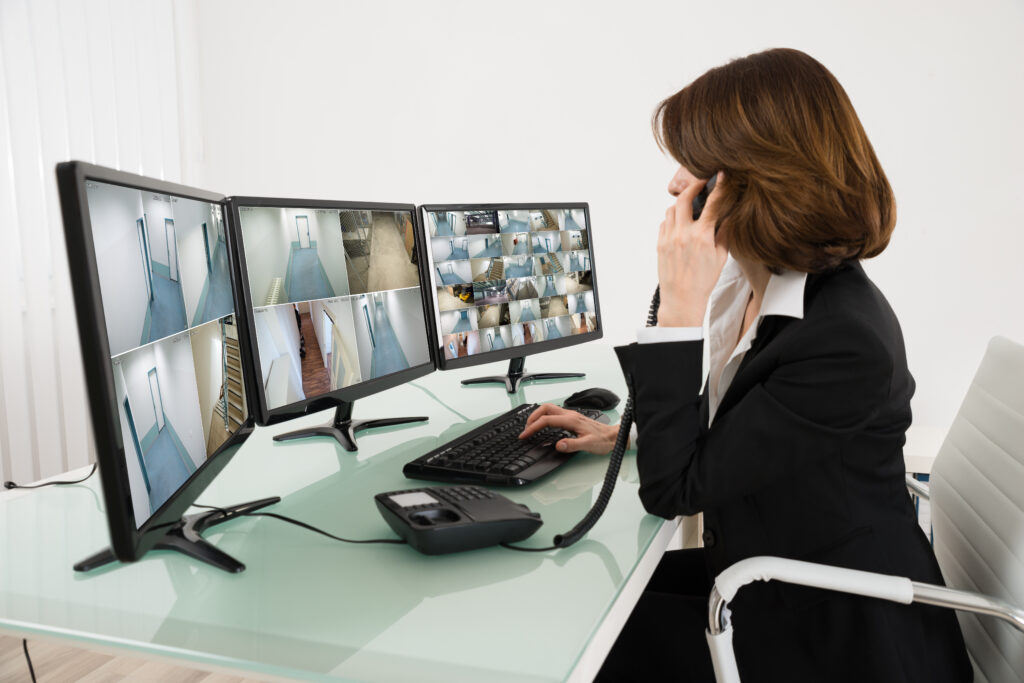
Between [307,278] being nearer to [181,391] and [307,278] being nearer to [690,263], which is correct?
[181,391]

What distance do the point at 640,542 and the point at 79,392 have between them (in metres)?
2.98

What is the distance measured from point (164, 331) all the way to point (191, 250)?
17cm

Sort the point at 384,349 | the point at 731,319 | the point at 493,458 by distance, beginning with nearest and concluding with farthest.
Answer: the point at 493,458
the point at 731,319
the point at 384,349

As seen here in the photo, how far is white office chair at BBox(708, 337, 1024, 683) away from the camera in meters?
0.90

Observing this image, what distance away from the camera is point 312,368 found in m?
1.29

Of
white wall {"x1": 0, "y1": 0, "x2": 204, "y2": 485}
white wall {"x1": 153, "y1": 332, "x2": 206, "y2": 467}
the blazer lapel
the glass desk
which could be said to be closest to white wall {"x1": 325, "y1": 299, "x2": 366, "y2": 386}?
the glass desk

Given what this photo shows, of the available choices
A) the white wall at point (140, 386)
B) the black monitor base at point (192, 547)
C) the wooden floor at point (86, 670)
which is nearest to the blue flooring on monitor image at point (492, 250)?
the black monitor base at point (192, 547)

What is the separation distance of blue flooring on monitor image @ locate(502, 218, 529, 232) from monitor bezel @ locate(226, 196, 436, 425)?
0.91ft

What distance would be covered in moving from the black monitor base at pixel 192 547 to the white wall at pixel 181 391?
94 millimetres

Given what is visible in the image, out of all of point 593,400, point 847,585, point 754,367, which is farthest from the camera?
point 593,400

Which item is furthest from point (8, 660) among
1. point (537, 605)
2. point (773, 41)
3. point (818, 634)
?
point (773, 41)

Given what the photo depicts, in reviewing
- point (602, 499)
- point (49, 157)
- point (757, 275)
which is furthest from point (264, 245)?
point (49, 157)

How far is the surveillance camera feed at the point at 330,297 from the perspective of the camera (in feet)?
3.98

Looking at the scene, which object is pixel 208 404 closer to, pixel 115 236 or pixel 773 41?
pixel 115 236
